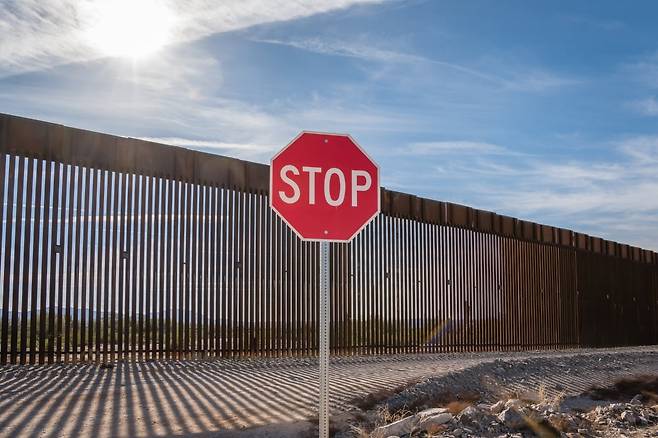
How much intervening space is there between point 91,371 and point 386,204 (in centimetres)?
856

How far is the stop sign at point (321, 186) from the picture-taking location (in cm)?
514

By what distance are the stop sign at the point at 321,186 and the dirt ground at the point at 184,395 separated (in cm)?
244

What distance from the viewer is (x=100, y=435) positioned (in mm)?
6168

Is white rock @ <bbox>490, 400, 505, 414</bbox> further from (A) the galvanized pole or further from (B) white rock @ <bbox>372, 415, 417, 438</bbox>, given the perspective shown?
(A) the galvanized pole

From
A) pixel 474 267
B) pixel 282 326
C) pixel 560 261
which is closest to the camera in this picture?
pixel 282 326

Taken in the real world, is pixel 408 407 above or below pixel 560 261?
below

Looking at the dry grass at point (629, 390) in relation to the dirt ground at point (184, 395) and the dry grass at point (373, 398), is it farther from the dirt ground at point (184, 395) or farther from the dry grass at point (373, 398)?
the dry grass at point (373, 398)

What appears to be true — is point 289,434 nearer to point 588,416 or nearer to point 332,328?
point 588,416

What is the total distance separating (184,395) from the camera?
8.19m

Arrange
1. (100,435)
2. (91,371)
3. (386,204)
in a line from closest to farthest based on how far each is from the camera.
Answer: (100,435)
(91,371)
(386,204)

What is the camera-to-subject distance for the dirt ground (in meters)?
6.52

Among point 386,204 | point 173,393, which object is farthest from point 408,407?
point 386,204

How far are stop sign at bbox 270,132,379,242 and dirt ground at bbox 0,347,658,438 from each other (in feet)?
8.02

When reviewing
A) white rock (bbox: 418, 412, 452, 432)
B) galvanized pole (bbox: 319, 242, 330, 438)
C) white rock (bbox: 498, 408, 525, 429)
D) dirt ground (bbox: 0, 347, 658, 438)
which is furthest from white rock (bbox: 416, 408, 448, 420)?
galvanized pole (bbox: 319, 242, 330, 438)
